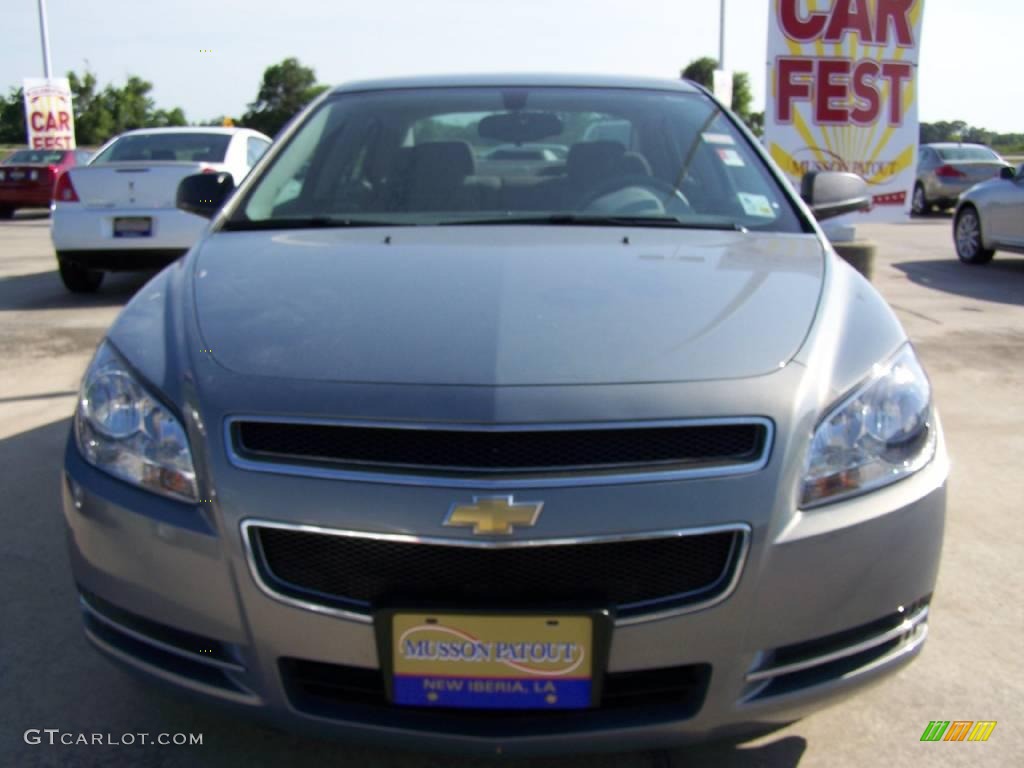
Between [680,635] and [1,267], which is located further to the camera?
[1,267]

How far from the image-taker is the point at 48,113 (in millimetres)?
24062

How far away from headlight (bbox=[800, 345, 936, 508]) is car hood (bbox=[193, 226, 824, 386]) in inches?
6.6

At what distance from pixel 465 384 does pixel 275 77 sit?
235 feet

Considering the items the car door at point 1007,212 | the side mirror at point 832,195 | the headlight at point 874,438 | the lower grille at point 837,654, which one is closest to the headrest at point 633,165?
the side mirror at point 832,195

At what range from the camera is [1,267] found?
446 inches

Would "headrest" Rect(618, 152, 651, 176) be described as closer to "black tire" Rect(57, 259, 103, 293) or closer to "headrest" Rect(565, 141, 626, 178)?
"headrest" Rect(565, 141, 626, 178)

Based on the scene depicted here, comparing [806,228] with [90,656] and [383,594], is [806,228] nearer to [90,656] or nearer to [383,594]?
A: [383,594]

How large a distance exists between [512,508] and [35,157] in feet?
68.8

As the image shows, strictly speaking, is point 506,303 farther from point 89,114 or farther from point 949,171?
point 89,114

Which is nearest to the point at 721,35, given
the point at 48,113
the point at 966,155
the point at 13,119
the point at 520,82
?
the point at 966,155

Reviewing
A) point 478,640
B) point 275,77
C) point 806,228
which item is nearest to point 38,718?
point 478,640

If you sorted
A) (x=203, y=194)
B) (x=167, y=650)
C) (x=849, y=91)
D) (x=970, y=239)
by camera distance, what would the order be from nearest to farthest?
(x=167, y=650) → (x=203, y=194) → (x=849, y=91) → (x=970, y=239)

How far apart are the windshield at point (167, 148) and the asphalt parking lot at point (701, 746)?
4.00 meters

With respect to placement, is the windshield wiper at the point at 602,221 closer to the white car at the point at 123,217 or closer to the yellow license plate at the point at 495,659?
the yellow license plate at the point at 495,659
